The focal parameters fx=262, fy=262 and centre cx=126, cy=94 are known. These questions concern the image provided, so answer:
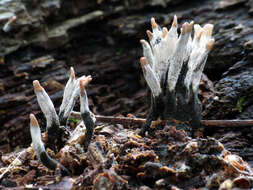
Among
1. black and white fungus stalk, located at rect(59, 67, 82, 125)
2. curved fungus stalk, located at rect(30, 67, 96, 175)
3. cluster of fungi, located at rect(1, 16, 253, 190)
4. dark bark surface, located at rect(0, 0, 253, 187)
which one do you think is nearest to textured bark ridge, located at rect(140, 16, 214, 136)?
cluster of fungi, located at rect(1, 16, 253, 190)

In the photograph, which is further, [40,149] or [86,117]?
[86,117]

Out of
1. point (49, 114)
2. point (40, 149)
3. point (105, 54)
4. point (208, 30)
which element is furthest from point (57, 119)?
point (105, 54)

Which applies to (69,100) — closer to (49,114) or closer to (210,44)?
(49,114)

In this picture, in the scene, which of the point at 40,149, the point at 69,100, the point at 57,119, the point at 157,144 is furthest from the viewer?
the point at 69,100

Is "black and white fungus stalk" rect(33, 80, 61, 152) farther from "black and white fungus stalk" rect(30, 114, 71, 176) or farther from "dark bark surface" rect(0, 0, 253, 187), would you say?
"dark bark surface" rect(0, 0, 253, 187)

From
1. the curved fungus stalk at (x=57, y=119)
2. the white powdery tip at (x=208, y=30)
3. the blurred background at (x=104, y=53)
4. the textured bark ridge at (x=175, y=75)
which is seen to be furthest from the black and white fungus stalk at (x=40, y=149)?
the white powdery tip at (x=208, y=30)
